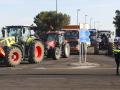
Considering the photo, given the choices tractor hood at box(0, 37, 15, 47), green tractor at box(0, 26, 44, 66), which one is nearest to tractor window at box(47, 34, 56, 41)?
green tractor at box(0, 26, 44, 66)

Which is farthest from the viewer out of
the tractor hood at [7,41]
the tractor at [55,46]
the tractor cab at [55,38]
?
the tractor cab at [55,38]

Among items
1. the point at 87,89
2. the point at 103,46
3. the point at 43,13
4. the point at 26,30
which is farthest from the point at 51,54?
the point at 43,13

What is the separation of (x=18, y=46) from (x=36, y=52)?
2.48 meters

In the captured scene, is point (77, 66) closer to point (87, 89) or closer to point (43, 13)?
point (87, 89)

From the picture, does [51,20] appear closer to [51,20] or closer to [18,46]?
[51,20]

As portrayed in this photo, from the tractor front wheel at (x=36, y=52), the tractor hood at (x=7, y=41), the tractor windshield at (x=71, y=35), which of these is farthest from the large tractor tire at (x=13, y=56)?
the tractor windshield at (x=71, y=35)

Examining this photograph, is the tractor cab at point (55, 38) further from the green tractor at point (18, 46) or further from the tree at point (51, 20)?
the tree at point (51, 20)

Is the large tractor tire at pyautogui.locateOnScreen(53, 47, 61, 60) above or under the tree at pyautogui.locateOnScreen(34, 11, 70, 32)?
under

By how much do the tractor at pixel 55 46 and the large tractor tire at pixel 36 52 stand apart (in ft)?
13.0

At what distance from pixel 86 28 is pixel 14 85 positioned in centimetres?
1581

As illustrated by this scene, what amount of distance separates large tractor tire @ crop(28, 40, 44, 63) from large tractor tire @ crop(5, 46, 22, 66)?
170cm

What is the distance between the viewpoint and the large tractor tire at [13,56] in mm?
32000

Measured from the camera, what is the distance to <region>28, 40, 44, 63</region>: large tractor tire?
34.6 m

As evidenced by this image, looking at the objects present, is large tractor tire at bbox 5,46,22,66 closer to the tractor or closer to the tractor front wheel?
the tractor front wheel
